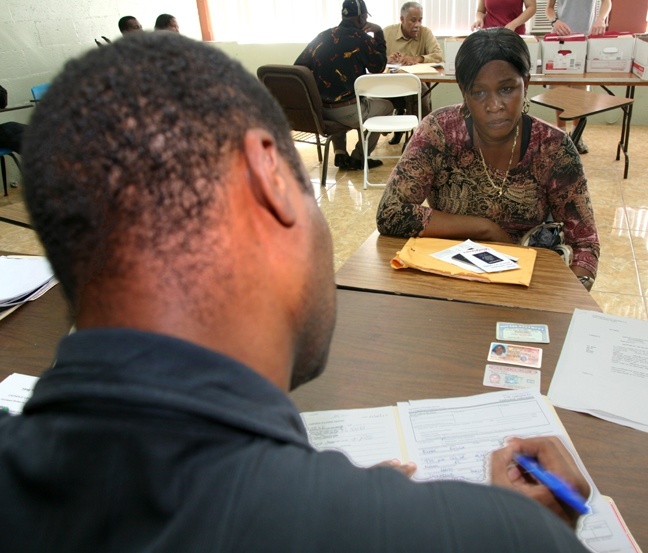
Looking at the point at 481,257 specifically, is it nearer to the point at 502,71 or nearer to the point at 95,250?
the point at 502,71

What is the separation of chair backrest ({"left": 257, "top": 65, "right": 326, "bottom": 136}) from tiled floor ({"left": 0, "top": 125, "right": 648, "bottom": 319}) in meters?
0.54

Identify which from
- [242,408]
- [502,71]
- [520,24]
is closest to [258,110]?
[242,408]

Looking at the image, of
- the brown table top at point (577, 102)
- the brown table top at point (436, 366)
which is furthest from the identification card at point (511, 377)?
the brown table top at point (577, 102)

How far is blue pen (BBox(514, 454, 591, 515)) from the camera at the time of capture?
0.63 meters

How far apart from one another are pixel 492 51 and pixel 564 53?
3043 millimetres

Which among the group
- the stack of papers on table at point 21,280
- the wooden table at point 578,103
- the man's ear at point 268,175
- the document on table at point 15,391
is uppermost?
the man's ear at point 268,175

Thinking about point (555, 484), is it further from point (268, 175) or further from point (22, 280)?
point (22, 280)

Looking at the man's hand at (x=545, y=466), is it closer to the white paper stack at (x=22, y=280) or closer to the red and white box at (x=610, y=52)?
the white paper stack at (x=22, y=280)

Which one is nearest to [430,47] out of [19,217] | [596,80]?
[596,80]

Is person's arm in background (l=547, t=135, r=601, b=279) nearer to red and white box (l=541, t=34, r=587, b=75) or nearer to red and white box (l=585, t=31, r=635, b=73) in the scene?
red and white box (l=541, t=34, r=587, b=75)

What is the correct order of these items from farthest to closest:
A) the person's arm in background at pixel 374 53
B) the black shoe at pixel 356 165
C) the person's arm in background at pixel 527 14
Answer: the black shoe at pixel 356 165 → the person's arm in background at pixel 527 14 → the person's arm in background at pixel 374 53

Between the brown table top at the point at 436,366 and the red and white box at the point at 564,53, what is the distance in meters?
3.68

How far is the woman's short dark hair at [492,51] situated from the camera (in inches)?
64.2

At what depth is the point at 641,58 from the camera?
3.97m
